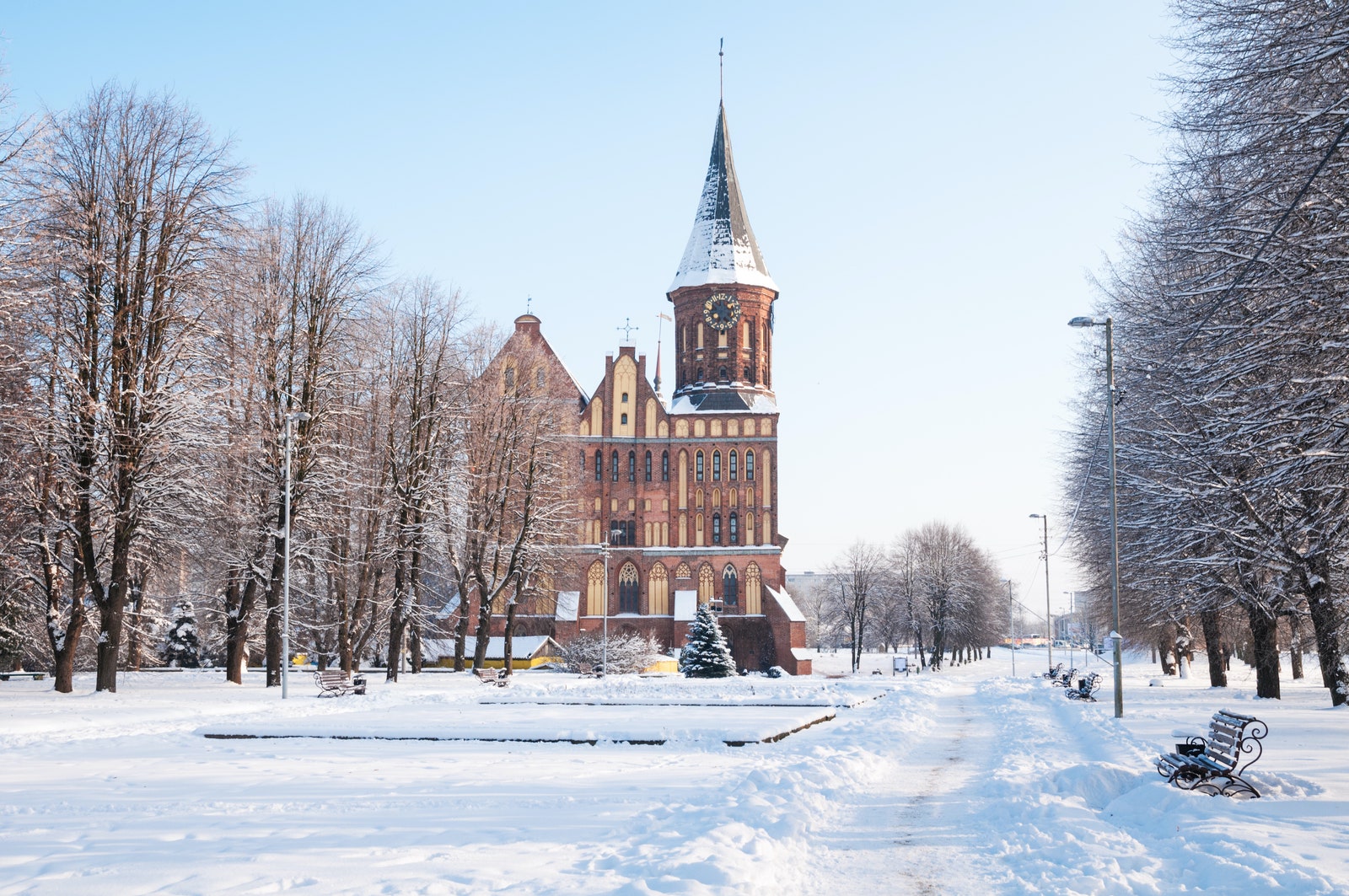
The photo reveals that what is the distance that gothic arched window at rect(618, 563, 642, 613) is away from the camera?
67.9 metres

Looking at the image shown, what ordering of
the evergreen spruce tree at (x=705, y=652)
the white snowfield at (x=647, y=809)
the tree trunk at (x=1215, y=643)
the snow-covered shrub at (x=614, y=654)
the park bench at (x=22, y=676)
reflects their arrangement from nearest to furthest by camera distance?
the white snowfield at (x=647, y=809) < the tree trunk at (x=1215, y=643) < the park bench at (x=22, y=676) < the evergreen spruce tree at (x=705, y=652) < the snow-covered shrub at (x=614, y=654)

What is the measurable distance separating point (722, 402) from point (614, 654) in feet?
74.1

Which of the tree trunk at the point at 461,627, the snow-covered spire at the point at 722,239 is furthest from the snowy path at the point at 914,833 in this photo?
the snow-covered spire at the point at 722,239

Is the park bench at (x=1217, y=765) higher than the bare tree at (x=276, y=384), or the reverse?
the bare tree at (x=276, y=384)

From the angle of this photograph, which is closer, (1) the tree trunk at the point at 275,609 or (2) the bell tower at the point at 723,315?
(1) the tree trunk at the point at 275,609

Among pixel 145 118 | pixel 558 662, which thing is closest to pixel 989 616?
pixel 558 662

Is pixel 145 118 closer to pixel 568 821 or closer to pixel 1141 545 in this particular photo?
pixel 568 821

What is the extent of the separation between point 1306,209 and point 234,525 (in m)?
29.6

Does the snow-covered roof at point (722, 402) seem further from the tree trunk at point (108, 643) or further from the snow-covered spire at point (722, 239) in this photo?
the tree trunk at point (108, 643)

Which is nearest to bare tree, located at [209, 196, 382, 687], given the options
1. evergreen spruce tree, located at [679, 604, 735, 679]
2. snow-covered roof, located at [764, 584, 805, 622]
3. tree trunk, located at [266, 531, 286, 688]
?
tree trunk, located at [266, 531, 286, 688]

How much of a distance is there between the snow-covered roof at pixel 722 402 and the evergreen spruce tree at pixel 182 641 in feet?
100

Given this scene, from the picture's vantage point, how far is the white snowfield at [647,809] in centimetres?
794

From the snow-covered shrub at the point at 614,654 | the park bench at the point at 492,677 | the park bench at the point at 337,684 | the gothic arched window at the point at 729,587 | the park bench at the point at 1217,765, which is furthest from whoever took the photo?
the gothic arched window at the point at 729,587

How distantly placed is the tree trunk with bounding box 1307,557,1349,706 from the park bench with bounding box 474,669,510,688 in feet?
76.1
